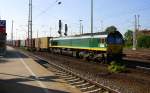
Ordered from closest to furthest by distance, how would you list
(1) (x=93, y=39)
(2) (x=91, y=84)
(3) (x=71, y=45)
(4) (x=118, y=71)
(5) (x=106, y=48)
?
(2) (x=91, y=84)
(4) (x=118, y=71)
(5) (x=106, y=48)
(1) (x=93, y=39)
(3) (x=71, y=45)

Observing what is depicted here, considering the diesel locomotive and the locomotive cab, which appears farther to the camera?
the diesel locomotive

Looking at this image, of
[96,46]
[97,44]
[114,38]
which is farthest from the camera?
[96,46]

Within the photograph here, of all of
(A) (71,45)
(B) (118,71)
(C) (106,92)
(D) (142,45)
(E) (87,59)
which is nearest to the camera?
(C) (106,92)

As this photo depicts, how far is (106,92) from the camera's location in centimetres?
1456

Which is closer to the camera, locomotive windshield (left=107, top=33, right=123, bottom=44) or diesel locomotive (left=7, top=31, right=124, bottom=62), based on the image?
locomotive windshield (left=107, top=33, right=123, bottom=44)

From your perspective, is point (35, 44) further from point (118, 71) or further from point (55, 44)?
point (118, 71)

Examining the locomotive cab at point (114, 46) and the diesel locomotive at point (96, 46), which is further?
the diesel locomotive at point (96, 46)

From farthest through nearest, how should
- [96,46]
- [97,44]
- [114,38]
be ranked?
[96,46], [97,44], [114,38]

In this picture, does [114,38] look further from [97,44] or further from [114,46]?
[97,44]

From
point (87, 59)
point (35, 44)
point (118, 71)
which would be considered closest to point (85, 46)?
point (87, 59)

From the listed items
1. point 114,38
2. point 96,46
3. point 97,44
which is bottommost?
point 96,46

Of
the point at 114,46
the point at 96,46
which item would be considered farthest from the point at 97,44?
the point at 114,46

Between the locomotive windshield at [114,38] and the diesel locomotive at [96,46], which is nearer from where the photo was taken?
the locomotive windshield at [114,38]

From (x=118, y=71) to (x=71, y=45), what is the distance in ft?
76.3
